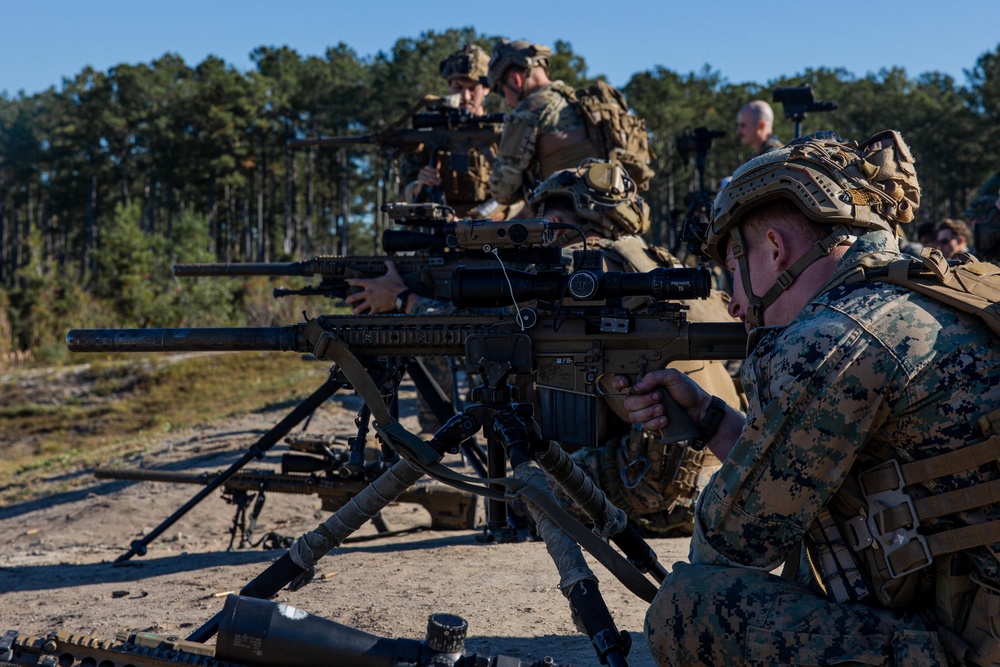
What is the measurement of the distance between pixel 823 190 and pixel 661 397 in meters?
0.85

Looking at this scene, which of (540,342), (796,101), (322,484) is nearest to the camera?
(540,342)

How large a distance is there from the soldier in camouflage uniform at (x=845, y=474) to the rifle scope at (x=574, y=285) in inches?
30.5

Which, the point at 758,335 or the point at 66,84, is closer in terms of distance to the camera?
the point at 758,335

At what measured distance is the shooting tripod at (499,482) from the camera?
130 inches

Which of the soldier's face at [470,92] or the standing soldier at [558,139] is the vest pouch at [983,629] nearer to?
the standing soldier at [558,139]

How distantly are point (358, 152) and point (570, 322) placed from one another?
45.6m

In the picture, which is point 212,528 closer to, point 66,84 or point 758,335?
point 758,335

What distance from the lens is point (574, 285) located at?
12.2 ft

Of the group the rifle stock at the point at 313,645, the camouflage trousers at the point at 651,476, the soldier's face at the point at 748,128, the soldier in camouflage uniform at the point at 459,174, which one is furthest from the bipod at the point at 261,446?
the soldier's face at the point at 748,128

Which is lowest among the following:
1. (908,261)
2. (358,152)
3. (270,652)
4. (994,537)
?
(270,652)

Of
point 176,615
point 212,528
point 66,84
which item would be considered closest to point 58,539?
point 212,528

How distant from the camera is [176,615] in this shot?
4594mm

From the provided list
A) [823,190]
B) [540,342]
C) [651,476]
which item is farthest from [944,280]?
[651,476]

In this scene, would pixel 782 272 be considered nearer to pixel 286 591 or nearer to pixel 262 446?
pixel 286 591
